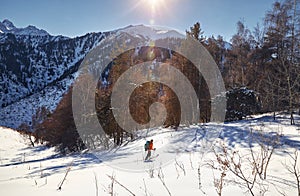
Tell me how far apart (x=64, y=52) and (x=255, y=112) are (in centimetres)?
17394

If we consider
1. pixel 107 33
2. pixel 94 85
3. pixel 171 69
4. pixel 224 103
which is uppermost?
pixel 107 33

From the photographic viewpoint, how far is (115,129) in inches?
636

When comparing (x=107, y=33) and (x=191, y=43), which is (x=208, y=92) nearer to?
(x=191, y=43)

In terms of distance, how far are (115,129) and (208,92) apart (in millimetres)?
8234

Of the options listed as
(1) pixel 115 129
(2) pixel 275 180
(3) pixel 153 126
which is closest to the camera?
(2) pixel 275 180

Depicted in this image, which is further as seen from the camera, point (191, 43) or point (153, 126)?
point (153, 126)

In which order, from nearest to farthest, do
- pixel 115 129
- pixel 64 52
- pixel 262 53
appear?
1. pixel 115 129
2. pixel 262 53
3. pixel 64 52

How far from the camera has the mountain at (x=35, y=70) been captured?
93.5 meters

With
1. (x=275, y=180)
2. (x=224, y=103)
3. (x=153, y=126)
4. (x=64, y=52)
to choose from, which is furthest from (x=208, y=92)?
(x=64, y=52)

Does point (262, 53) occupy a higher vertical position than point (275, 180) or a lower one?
higher

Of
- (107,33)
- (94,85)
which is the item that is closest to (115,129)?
(94,85)

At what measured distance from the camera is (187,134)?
1209 cm

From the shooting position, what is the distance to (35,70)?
465ft

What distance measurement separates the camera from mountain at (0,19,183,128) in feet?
307
